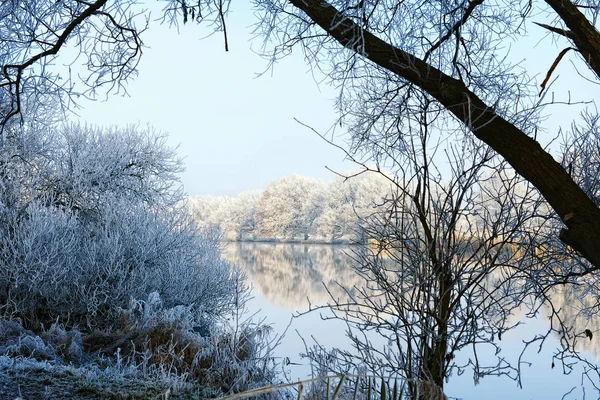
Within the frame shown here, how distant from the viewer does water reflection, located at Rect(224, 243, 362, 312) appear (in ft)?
53.7

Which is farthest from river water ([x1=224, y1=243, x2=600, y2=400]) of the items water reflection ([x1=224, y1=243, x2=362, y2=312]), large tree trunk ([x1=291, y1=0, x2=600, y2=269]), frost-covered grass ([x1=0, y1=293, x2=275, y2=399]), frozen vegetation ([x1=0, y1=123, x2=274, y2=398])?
large tree trunk ([x1=291, y1=0, x2=600, y2=269])

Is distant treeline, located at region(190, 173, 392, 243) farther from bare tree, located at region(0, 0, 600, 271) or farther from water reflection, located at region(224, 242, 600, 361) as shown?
bare tree, located at region(0, 0, 600, 271)

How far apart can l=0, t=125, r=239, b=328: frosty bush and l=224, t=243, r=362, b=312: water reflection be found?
1.39m

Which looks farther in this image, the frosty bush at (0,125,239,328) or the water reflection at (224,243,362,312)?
the water reflection at (224,243,362,312)

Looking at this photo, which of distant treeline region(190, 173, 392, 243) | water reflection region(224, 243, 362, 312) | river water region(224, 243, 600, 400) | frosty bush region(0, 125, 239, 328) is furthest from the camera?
distant treeline region(190, 173, 392, 243)

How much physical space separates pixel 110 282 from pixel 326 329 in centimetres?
510

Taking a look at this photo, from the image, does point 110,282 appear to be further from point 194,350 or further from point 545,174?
point 545,174

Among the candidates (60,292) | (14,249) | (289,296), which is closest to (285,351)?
(60,292)

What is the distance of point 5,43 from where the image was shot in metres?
4.86

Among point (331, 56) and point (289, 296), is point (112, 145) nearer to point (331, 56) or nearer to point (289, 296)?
point (289, 296)

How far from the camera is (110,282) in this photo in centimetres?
902

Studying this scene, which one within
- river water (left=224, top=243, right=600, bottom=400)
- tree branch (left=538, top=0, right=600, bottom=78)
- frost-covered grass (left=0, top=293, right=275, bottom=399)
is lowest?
frost-covered grass (left=0, top=293, right=275, bottom=399)

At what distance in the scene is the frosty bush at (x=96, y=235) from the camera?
8625 mm

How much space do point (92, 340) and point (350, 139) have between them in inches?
169
